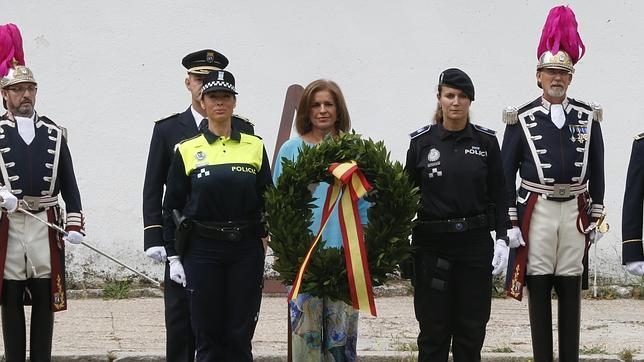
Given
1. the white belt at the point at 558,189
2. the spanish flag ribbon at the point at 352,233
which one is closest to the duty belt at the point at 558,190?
the white belt at the point at 558,189

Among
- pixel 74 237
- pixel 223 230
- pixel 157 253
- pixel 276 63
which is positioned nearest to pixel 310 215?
pixel 223 230

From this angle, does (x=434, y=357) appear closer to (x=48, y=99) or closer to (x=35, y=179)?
(x=35, y=179)

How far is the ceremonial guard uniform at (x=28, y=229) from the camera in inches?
283

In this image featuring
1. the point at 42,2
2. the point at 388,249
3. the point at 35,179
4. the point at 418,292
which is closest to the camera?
the point at 388,249

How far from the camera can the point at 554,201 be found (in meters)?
7.32

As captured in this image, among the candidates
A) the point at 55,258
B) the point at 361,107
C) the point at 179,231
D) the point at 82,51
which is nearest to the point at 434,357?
the point at 179,231

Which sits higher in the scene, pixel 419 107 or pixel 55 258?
pixel 419 107

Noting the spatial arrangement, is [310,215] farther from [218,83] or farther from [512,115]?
[512,115]

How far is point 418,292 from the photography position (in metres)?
6.77

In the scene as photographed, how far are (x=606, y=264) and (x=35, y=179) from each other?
5348 millimetres

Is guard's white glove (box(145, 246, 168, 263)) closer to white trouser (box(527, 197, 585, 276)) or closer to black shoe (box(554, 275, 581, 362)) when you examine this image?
white trouser (box(527, 197, 585, 276))

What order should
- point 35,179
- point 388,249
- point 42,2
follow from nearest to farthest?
point 388,249 → point 35,179 → point 42,2

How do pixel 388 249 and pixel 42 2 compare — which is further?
pixel 42 2

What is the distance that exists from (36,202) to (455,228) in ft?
7.78
